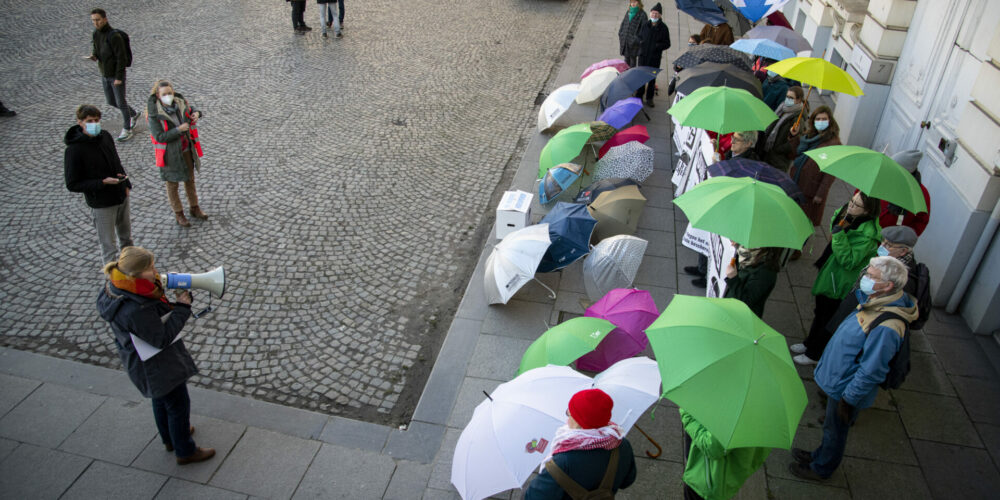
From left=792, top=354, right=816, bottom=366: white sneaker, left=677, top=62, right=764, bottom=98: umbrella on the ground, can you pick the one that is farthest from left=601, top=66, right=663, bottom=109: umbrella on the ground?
left=792, top=354, right=816, bottom=366: white sneaker

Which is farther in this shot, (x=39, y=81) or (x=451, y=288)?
(x=39, y=81)

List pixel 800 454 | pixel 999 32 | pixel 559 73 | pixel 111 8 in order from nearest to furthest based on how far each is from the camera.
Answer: pixel 800 454 → pixel 999 32 → pixel 559 73 → pixel 111 8

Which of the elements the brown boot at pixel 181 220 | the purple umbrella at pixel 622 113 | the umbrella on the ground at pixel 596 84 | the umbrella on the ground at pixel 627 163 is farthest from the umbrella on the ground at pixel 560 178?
the brown boot at pixel 181 220

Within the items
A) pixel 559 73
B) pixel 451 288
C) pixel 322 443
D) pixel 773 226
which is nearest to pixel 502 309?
pixel 451 288

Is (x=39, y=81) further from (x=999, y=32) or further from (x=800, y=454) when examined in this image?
(x=999, y=32)

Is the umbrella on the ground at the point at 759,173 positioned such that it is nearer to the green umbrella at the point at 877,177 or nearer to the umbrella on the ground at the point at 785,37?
the green umbrella at the point at 877,177

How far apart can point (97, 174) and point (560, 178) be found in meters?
5.01

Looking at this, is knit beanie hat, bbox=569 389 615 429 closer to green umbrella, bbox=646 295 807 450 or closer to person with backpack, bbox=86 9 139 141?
green umbrella, bbox=646 295 807 450

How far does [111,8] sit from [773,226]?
633 inches

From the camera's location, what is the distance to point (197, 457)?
5176mm

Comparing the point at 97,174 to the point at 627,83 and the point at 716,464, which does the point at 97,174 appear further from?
the point at 627,83

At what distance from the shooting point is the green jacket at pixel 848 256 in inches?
219

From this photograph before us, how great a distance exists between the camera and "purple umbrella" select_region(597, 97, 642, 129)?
8977 millimetres

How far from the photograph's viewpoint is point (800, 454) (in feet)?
16.8
